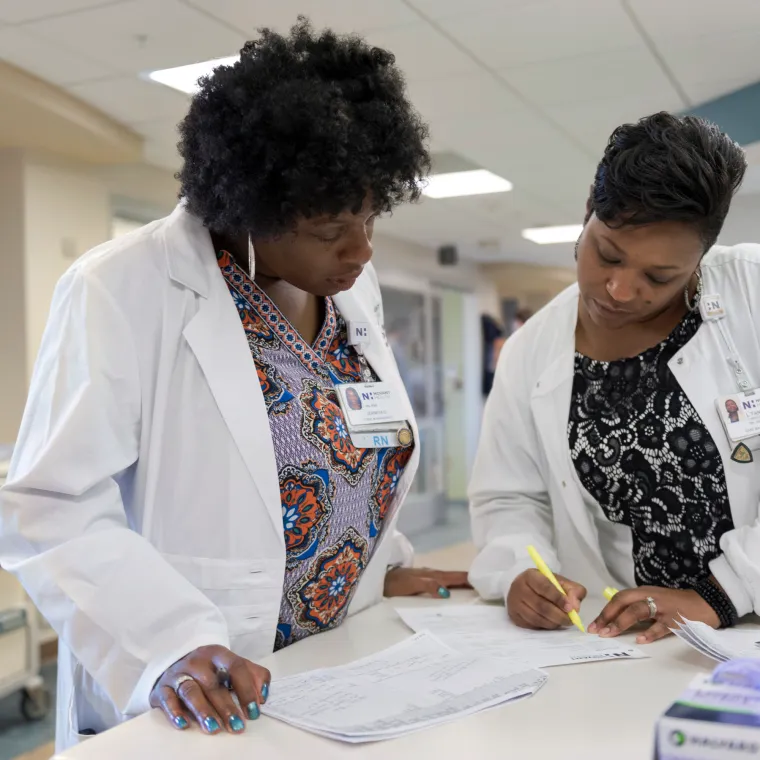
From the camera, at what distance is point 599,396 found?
1.57 metres

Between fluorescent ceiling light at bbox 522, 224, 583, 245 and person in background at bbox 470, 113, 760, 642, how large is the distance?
6884 millimetres

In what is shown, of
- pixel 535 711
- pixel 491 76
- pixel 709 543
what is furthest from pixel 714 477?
pixel 491 76

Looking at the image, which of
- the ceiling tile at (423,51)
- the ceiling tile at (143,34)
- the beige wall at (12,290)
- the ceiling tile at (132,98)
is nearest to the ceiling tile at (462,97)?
the ceiling tile at (423,51)

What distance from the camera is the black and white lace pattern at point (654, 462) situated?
4.79 ft

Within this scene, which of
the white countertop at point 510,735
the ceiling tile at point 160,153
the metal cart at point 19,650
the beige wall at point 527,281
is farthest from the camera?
the beige wall at point 527,281

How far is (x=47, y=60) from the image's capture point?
3.98 meters

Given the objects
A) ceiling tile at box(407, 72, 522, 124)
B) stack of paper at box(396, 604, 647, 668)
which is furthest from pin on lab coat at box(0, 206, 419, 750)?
ceiling tile at box(407, 72, 522, 124)

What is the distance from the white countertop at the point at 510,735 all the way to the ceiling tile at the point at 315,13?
9.49 feet

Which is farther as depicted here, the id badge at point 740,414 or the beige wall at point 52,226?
the beige wall at point 52,226

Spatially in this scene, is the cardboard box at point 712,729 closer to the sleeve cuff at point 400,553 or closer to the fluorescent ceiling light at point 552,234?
the sleeve cuff at point 400,553

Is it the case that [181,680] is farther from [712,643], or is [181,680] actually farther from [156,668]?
[712,643]

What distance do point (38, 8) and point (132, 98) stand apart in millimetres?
1124

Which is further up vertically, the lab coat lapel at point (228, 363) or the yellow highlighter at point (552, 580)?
the lab coat lapel at point (228, 363)

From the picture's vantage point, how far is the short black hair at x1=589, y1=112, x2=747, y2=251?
1.34 metres
